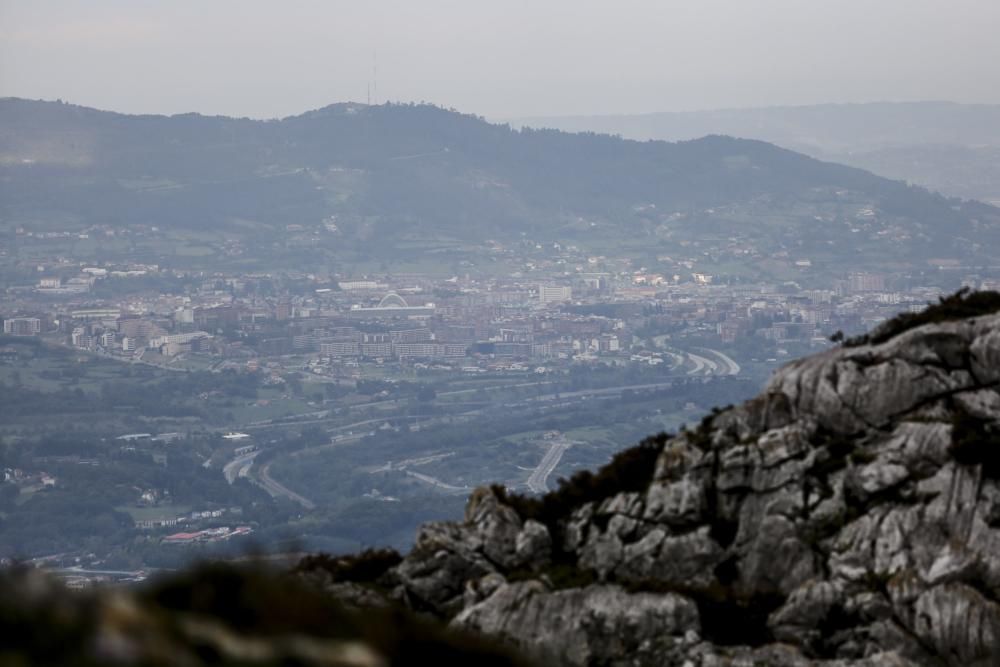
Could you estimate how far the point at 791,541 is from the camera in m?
19.6

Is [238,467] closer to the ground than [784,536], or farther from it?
closer to the ground

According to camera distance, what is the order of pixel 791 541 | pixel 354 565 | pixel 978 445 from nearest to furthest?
pixel 978 445, pixel 791 541, pixel 354 565

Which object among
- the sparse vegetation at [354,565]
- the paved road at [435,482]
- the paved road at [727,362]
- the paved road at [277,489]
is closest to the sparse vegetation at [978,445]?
the sparse vegetation at [354,565]

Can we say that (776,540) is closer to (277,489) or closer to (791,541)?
(791,541)

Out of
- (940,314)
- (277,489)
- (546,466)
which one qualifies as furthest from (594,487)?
(277,489)

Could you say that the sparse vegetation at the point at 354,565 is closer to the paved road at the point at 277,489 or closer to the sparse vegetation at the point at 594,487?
the sparse vegetation at the point at 594,487

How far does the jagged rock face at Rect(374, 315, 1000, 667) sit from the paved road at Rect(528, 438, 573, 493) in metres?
67.3

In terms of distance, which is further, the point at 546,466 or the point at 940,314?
the point at 546,466

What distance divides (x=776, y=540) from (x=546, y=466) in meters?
83.2

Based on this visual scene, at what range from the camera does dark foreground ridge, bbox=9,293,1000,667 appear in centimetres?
1745

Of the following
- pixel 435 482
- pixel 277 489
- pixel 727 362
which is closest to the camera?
pixel 435 482

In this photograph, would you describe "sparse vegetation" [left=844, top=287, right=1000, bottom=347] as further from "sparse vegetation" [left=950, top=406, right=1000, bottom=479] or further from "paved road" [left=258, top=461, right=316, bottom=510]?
"paved road" [left=258, top=461, right=316, bottom=510]

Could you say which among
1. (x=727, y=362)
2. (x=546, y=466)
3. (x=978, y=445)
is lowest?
(x=546, y=466)

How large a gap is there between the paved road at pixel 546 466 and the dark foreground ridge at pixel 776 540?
67.0 m
